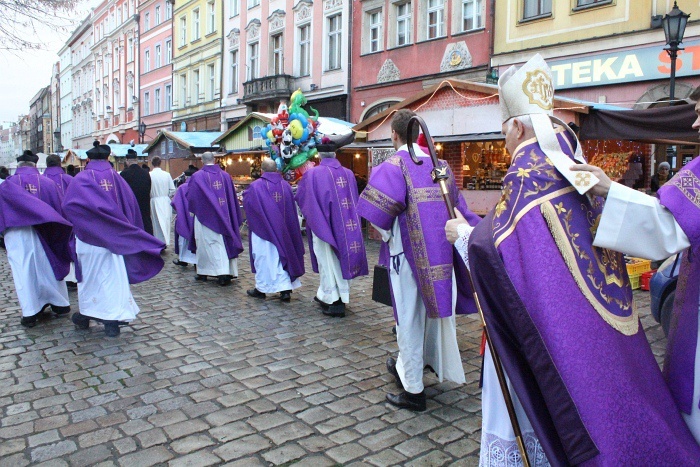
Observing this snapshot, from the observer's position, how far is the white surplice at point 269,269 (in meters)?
7.20

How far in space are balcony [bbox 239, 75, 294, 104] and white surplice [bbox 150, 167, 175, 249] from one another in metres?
11.9

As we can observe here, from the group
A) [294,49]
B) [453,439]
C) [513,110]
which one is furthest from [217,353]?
[294,49]

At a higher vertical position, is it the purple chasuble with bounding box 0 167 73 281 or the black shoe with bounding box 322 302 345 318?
the purple chasuble with bounding box 0 167 73 281

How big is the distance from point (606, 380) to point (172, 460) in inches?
89.5

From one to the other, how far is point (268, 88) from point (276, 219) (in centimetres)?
1772

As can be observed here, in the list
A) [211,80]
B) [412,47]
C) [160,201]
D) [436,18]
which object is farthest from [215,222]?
[211,80]

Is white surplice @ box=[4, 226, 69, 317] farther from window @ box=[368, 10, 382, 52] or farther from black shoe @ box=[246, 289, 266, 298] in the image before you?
window @ box=[368, 10, 382, 52]

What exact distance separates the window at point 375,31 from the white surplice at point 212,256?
1236 cm

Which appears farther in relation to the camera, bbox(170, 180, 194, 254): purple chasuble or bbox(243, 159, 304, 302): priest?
bbox(170, 180, 194, 254): purple chasuble

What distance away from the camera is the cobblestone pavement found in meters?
3.27

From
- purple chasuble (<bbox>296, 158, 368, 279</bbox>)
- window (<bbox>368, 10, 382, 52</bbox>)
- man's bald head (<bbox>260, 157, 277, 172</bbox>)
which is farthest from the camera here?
window (<bbox>368, 10, 382, 52</bbox>)

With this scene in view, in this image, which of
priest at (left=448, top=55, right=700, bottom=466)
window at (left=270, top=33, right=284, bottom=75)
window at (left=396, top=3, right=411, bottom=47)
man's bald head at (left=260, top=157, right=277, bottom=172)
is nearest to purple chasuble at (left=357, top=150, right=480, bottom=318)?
priest at (left=448, top=55, right=700, bottom=466)

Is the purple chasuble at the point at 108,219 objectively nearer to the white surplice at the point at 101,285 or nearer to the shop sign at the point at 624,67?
the white surplice at the point at 101,285

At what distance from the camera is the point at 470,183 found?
1175 centimetres
